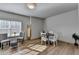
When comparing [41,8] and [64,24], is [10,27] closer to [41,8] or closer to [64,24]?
[41,8]

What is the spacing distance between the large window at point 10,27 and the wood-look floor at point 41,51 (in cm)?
27

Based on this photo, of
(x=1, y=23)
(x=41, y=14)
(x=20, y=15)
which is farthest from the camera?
(x=41, y=14)

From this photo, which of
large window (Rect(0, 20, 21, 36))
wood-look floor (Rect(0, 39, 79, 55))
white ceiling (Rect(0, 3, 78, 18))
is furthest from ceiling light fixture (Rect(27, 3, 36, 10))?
wood-look floor (Rect(0, 39, 79, 55))

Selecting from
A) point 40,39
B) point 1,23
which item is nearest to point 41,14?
point 40,39

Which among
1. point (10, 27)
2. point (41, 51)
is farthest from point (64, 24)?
point (10, 27)

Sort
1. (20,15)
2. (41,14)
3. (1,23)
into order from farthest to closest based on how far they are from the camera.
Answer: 1. (41,14)
2. (20,15)
3. (1,23)

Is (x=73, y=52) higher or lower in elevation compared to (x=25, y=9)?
lower

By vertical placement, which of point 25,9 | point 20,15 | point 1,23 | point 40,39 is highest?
point 25,9

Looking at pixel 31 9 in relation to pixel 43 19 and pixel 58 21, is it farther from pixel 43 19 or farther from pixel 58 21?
pixel 58 21

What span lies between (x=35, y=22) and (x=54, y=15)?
0.38m

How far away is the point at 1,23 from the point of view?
1.23 metres

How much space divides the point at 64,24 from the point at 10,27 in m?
0.96

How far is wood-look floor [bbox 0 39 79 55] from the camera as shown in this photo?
131 centimetres

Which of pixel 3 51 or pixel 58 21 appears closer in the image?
pixel 3 51
